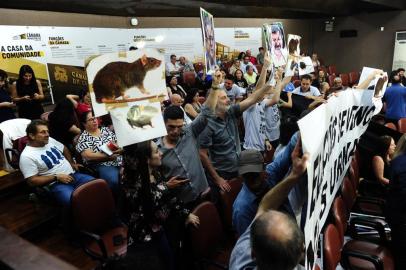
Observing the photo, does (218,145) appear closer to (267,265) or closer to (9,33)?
(267,265)

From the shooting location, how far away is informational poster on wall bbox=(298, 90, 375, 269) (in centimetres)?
147

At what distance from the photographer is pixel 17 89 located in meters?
5.44

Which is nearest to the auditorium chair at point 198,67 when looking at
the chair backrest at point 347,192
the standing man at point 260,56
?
the standing man at point 260,56

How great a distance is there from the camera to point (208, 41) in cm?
287

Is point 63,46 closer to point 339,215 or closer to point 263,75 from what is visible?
point 263,75

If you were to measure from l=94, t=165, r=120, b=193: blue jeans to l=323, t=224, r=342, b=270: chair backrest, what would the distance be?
2.23 metres

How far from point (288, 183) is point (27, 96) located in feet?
16.6

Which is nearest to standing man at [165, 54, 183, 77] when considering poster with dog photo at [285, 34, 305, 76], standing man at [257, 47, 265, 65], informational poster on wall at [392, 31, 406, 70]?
standing man at [257, 47, 265, 65]

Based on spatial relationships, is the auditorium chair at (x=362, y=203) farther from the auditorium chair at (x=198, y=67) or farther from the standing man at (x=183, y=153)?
the auditorium chair at (x=198, y=67)

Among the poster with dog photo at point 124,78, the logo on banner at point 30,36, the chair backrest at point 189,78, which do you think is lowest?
the chair backrest at point 189,78

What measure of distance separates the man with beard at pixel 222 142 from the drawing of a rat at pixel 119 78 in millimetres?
861

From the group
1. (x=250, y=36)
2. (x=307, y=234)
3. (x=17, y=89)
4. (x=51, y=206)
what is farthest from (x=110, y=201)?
(x=250, y=36)

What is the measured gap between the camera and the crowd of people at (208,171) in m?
1.46

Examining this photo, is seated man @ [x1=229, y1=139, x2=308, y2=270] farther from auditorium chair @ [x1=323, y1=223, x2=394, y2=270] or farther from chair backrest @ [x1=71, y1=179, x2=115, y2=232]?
chair backrest @ [x1=71, y1=179, x2=115, y2=232]
